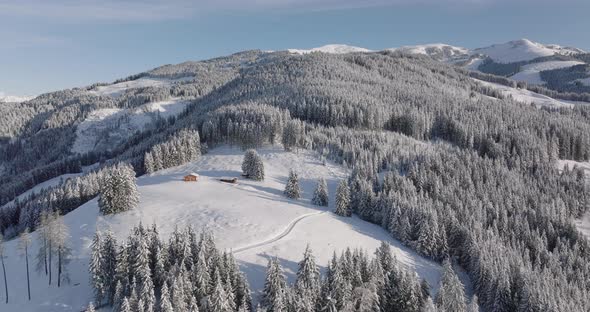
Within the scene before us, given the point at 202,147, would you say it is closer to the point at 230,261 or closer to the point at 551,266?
the point at 230,261

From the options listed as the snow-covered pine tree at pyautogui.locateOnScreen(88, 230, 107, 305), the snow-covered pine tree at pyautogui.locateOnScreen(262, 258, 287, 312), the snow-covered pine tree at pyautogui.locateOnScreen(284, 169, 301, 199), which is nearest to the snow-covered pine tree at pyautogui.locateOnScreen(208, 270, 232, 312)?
the snow-covered pine tree at pyautogui.locateOnScreen(262, 258, 287, 312)

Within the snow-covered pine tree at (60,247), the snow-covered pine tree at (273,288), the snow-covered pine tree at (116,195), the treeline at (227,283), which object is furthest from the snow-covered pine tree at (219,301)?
the snow-covered pine tree at (116,195)

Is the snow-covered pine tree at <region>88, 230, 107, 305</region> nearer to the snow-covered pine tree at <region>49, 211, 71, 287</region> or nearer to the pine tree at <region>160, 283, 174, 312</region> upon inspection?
the snow-covered pine tree at <region>49, 211, 71, 287</region>

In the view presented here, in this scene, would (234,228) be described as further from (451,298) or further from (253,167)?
(451,298)

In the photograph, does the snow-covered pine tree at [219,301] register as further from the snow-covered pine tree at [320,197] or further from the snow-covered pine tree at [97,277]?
the snow-covered pine tree at [320,197]

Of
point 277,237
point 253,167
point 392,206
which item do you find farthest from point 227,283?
point 253,167

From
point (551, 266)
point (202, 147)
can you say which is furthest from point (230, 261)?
point (202, 147)
